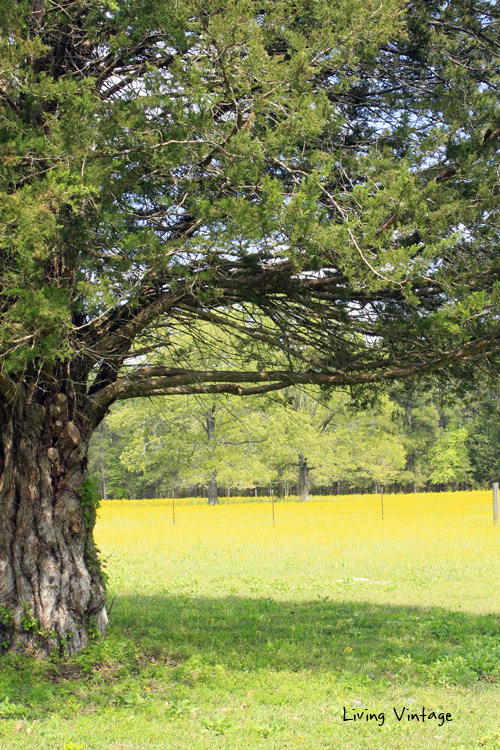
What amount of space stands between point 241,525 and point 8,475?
15.9 metres

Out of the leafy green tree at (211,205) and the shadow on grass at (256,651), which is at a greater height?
Answer: the leafy green tree at (211,205)

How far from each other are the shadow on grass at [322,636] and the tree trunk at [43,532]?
A: 3.41 ft

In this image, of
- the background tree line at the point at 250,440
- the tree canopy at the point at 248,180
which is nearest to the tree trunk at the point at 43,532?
the tree canopy at the point at 248,180

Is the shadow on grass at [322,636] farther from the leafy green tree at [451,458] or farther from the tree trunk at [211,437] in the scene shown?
the leafy green tree at [451,458]

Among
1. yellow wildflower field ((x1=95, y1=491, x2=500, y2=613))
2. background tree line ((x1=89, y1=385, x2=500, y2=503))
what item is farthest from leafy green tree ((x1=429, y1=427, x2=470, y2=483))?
yellow wildflower field ((x1=95, y1=491, x2=500, y2=613))

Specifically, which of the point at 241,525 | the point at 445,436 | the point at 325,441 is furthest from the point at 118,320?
the point at 445,436

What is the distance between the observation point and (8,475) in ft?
18.4

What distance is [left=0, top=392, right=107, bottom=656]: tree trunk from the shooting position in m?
5.42

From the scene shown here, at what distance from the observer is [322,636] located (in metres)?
7.02

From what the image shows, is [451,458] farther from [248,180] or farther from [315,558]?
[248,180]

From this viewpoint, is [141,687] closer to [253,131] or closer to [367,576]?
[253,131]

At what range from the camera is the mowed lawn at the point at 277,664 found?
438cm

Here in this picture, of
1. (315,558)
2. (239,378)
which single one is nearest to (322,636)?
(239,378)

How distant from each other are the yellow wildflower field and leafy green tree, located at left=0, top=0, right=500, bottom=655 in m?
4.87
